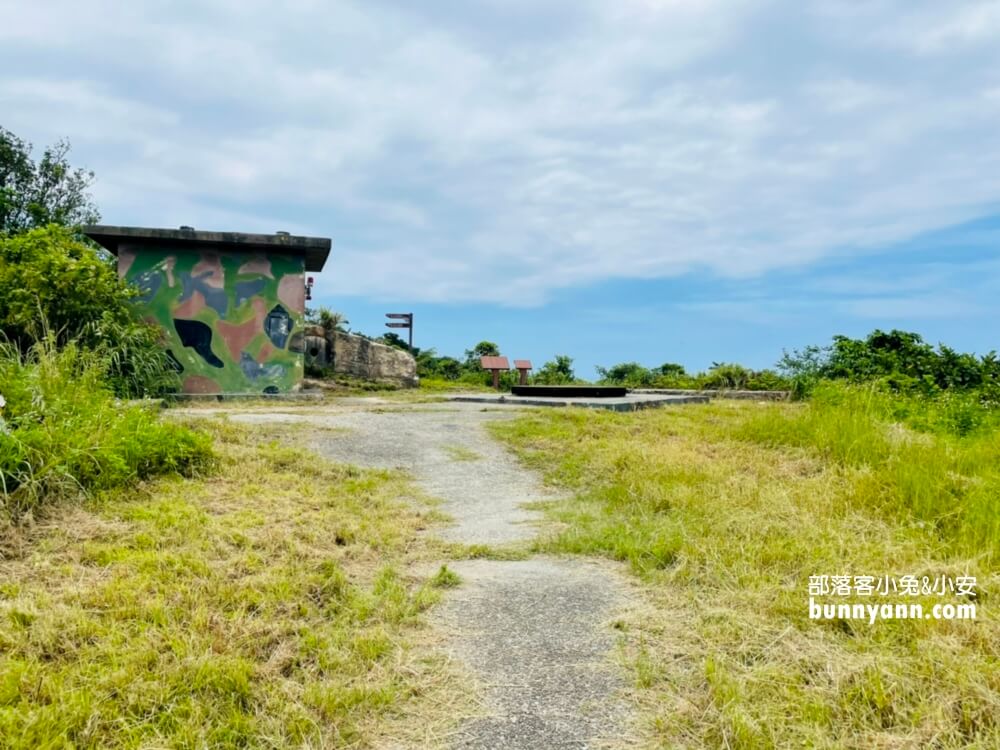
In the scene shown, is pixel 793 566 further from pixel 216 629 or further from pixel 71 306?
pixel 71 306

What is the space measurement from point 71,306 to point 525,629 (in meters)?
9.56

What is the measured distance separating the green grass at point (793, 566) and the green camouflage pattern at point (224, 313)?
7.73 metres

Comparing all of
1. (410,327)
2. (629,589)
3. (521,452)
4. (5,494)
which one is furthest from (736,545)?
(410,327)

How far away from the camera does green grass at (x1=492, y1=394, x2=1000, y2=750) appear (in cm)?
183

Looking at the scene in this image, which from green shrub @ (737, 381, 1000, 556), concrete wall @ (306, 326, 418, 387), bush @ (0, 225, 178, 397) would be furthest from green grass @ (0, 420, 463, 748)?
concrete wall @ (306, 326, 418, 387)

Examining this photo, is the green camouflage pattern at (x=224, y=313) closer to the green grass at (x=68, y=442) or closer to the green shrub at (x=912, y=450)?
the green grass at (x=68, y=442)

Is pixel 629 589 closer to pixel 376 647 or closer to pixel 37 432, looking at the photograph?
pixel 376 647

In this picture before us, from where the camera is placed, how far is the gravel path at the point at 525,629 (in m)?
1.88

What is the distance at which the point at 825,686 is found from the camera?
6.47 feet

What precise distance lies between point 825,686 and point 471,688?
41.6 inches

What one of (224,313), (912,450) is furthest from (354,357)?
(912,450)

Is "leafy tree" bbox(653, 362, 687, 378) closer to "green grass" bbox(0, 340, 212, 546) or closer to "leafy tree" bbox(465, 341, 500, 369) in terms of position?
"leafy tree" bbox(465, 341, 500, 369)

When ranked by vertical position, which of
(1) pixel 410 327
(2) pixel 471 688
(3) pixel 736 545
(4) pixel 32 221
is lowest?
(2) pixel 471 688

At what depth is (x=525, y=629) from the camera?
2488 mm
